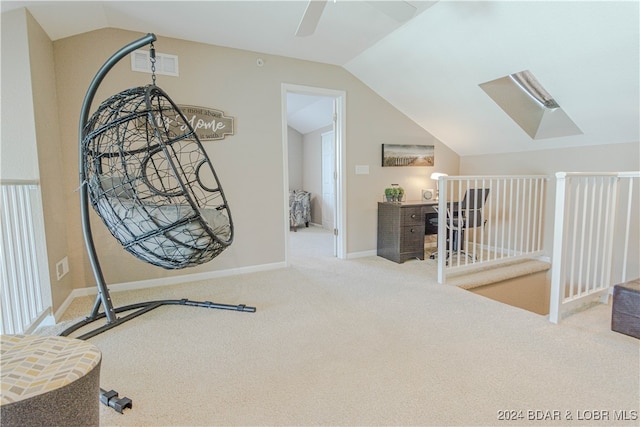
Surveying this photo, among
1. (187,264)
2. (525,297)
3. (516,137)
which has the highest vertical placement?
(516,137)

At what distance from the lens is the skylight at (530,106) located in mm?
3322

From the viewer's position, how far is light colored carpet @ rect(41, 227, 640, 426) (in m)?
1.39

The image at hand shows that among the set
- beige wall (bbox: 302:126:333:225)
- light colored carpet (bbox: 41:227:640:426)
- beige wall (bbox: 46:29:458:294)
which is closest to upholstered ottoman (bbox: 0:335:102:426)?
light colored carpet (bbox: 41:227:640:426)

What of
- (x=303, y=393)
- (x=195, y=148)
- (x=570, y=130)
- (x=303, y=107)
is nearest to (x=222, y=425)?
(x=303, y=393)

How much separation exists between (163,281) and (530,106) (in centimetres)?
421

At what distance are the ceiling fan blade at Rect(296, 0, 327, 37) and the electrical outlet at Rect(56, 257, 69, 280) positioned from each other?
2.49m

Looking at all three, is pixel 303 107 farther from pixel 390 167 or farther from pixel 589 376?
pixel 589 376

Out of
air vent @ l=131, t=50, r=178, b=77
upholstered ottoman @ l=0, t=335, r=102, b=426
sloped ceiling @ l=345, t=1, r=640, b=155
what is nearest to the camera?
upholstered ottoman @ l=0, t=335, r=102, b=426

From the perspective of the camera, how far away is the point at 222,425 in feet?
4.34

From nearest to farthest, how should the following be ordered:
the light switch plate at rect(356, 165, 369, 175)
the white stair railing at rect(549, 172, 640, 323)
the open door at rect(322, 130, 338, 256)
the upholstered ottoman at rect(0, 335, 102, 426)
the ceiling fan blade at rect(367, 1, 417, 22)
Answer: the upholstered ottoman at rect(0, 335, 102, 426) → the ceiling fan blade at rect(367, 1, 417, 22) → the white stair railing at rect(549, 172, 640, 323) → the light switch plate at rect(356, 165, 369, 175) → the open door at rect(322, 130, 338, 256)

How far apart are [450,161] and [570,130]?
1.55 m

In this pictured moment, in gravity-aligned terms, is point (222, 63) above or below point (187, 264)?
above

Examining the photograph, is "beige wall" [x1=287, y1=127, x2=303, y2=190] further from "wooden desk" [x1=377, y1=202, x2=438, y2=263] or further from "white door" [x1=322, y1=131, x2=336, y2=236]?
"wooden desk" [x1=377, y1=202, x2=438, y2=263]

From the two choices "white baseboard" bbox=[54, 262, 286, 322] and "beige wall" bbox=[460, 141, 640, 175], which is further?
"beige wall" bbox=[460, 141, 640, 175]
